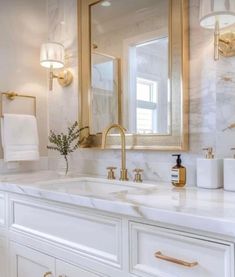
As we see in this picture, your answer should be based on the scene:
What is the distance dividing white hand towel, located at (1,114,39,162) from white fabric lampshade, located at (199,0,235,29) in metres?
1.24

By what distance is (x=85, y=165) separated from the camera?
197cm

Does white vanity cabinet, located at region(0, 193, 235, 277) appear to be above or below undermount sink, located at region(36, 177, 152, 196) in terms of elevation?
below

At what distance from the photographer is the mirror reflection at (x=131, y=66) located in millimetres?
1560

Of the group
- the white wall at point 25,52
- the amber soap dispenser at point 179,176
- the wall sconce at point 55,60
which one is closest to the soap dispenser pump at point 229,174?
the amber soap dispenser at point 179,176

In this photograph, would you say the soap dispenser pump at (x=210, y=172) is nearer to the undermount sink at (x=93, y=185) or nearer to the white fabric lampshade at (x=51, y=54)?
the undermount sink at (x=93, y=185)

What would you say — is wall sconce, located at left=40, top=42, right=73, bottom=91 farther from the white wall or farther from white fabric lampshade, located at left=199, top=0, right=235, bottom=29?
white fabric lampshade, located at left=199, top=0, right=235, bottom=29

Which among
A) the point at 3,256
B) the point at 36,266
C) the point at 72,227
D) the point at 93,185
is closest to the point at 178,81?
the point at 93,185

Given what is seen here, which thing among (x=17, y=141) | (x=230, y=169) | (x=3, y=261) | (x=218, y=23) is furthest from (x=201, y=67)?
(x=3, y=261)

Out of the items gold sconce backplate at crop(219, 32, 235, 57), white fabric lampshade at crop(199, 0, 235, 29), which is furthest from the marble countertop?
white fabric lampshade at crop(199, 0, 235, 29)

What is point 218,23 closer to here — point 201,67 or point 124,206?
point 201,67

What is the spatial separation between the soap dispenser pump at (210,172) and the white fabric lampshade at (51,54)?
114 cm

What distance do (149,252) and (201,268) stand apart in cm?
18

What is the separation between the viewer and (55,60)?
1956 mm

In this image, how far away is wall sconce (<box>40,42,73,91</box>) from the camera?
1.94 meters
